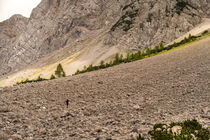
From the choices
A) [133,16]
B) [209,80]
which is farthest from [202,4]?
[209,80]

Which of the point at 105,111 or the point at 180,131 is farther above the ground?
the point at 105,111

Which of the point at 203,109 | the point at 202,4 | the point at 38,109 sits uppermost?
the point at 202,4

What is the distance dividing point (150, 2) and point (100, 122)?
626 feet

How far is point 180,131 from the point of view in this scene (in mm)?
11867

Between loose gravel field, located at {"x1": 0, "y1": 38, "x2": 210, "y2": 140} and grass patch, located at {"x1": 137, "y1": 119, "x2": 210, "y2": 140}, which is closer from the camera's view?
grass patch, located at {"x1": 137, "y1": 119, "x2": 210, "y2": 140}

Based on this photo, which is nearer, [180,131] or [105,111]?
[180,131]

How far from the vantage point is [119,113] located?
1700 centimetres

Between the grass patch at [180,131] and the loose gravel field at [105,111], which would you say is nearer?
the grass patch at [180,131]

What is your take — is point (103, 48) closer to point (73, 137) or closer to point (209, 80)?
point (209, 80)

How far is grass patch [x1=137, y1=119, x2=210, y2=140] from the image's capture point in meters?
10.9

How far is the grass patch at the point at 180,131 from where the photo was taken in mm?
10906

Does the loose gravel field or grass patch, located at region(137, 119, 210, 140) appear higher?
the loose gravel field

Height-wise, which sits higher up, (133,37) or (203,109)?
(133,37)

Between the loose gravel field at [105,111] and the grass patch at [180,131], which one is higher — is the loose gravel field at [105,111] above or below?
above
